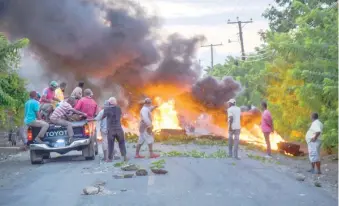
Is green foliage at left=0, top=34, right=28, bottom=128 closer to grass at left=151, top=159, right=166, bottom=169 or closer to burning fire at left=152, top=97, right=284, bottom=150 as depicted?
grass at left=151, top=159, right=166, bottom=169

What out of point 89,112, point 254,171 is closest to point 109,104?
point 89,112

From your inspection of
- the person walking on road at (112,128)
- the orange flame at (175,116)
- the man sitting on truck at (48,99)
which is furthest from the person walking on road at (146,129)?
the orange flame at (175,116)

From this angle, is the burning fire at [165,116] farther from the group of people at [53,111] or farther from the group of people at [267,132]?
the group of people at [53,111]

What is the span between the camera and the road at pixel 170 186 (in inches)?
422

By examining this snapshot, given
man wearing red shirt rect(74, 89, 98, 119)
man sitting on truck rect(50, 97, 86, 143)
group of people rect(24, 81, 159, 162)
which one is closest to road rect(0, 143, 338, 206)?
group of people rect(24, 81, 159, 162)

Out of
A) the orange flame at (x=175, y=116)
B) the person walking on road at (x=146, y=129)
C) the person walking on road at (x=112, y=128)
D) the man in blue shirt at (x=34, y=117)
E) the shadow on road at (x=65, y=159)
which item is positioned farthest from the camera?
the orange flame at (x=175, y=116)

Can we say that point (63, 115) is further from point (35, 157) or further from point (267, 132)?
point (267, 132)

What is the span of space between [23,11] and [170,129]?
29.6 feet

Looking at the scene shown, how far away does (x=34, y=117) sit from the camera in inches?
704

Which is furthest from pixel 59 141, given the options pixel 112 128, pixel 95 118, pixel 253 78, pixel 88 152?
pixel 253 78

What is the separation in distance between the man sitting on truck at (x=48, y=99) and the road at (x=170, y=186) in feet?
8.16

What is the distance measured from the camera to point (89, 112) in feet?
60.7

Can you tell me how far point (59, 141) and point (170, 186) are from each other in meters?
6.58

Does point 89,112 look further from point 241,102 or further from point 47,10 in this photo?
point 241,102
